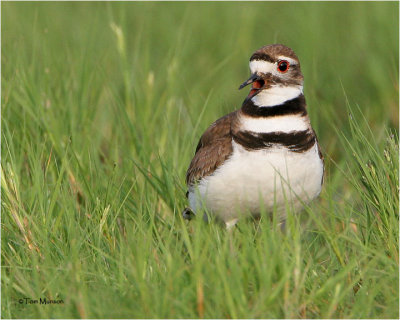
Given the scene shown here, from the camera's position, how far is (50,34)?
7.41 metres

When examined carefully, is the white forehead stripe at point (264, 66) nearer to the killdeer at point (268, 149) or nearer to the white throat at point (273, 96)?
the killdeer at point (268, 149)

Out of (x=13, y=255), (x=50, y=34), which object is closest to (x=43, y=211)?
(x=13, y=255)

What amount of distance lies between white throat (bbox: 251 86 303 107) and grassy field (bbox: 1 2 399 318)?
423 millimetres

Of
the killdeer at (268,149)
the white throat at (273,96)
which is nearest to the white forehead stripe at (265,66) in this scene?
the killdeer at (268,149)

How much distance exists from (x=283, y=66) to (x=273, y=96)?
0.20 m

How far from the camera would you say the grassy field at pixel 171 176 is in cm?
354

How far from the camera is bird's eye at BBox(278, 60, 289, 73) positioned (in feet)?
15.2

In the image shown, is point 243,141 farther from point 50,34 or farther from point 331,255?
point 50,34

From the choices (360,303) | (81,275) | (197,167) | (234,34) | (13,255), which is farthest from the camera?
(234,34)

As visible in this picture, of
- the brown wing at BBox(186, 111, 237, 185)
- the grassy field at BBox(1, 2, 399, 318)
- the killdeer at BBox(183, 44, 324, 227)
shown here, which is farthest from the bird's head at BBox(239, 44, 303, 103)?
the grassy field at BBox(1, 2, 399, 318)

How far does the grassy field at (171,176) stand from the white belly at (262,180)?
16 cm

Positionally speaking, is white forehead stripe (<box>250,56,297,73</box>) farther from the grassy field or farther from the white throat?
the grassy field

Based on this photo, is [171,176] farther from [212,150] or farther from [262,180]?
[262,180]

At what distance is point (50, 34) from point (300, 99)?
11.5 feet
